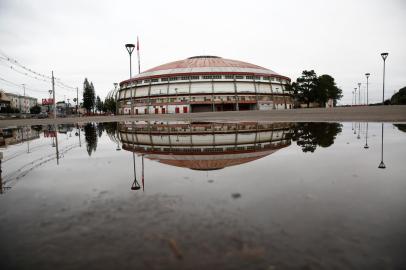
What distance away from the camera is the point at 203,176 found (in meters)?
3.68

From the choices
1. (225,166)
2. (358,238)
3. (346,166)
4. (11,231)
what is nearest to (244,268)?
(358,238)

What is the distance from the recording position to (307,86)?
66.8 m

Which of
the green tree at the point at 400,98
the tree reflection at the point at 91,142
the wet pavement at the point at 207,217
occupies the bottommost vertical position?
the wet pavement at the point at 207,217

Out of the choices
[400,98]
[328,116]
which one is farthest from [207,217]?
[400,98]

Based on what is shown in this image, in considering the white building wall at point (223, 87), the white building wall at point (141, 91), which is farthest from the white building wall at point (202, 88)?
the white building wall at point (141, 91)

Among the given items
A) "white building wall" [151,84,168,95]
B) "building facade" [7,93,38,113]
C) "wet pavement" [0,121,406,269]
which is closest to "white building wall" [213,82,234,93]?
"white building wall" [151,84,168,95]

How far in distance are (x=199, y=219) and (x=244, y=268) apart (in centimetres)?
71

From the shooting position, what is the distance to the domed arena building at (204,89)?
223 feet

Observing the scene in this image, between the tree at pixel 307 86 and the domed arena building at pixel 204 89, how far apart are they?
26.6 ft

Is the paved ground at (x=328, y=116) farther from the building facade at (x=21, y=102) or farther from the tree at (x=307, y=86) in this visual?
the building facade at (x=21, y=102)

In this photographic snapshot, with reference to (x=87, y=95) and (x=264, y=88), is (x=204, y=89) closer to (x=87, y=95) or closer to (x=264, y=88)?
(x=264, y=88)

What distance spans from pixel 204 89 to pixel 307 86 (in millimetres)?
25785

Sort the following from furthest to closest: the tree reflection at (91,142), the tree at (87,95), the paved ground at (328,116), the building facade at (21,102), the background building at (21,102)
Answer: the building facade at (21,102)
the background building at (21,102)
the tree at (87,95)
the paved ground at (328,116)
the tree reflection at (91,142)

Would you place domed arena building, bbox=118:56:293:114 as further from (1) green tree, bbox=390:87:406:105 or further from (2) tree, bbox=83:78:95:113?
(2) tree, bbox=83:78:95:113
